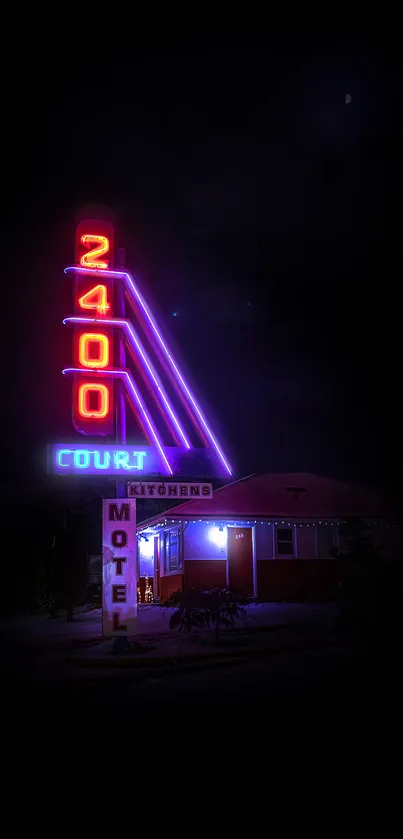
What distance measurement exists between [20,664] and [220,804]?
9.23 m

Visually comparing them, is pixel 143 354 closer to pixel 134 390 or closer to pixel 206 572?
pixel 134 390

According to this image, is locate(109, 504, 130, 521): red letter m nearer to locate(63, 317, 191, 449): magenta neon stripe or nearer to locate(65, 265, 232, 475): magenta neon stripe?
locate(63, 317, 191, 449): magenta neon stripe

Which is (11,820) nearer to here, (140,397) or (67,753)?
(67,753)

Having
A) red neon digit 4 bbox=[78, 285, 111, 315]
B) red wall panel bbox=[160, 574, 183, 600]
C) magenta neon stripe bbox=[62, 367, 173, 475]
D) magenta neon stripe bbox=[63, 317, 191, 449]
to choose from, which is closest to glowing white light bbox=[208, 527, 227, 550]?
red wall panel bbox=[160, 574, 183, 600]

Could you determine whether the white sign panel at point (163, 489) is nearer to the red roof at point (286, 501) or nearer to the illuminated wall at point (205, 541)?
the red roof at point (286, 501)

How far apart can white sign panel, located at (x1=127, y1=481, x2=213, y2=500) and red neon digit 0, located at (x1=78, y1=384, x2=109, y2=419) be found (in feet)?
5.35

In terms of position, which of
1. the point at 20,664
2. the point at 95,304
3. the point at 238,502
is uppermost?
the point at 95,304

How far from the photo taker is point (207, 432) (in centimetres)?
1764

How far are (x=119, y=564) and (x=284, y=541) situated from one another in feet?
40.8

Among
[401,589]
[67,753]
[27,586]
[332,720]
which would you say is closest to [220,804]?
[67,753]

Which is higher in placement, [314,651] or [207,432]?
[207,432]

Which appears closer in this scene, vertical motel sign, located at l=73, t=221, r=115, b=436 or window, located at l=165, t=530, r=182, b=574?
vertical motel sign, located at l=73, t=221, r=115, b=436

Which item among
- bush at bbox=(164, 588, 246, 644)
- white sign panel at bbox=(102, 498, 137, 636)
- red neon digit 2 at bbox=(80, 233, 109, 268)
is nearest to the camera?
white sign panel at bbox=(102, 498, 137, 636)

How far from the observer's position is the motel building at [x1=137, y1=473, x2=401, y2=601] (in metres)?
26.5
